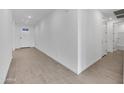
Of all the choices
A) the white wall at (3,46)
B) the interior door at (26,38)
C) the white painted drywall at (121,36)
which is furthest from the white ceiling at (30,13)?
the white painted drywall at (121,36)

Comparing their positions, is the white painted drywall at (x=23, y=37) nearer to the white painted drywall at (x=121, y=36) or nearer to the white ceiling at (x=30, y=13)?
the white ceiling at (x=30, y=13)

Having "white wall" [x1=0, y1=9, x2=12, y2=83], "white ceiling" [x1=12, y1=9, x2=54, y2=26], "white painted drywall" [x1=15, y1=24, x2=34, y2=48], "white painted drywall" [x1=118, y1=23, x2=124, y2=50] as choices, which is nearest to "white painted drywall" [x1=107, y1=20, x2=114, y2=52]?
"white painted drywall" [x1=118, y1=23, x2=124, y2=50]

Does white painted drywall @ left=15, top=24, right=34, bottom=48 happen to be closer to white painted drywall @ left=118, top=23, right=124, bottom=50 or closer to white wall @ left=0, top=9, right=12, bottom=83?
white wall @ left=0, top=9, right=12, bottom=83

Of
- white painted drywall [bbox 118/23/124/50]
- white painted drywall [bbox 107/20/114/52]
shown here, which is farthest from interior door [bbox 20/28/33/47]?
white painted drywall [bbox 118/23/124/50]

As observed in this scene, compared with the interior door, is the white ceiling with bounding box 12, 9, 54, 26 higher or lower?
higher

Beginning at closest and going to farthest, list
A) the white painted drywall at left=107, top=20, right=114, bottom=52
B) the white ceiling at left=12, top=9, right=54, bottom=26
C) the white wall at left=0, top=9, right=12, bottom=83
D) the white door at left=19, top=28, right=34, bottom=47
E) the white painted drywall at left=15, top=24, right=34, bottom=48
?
1. the white wall at left=0, top=9, right=12, bottom=83
2. the white ceiling at left=12, top=9, right=54, bottom=26
3. the white painted drywall at left=107, top=20, right=114, bottom=52
4. the white painted drywall at left=15, top=24, right=34, bottom=48
5. the white door at left=19, top=28, right=34, bottom=47

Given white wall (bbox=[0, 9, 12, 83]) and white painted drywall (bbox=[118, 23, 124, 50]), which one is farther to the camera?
white painted drywall (bbox=[118, 23, 124, 50])

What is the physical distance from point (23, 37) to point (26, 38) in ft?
1.20

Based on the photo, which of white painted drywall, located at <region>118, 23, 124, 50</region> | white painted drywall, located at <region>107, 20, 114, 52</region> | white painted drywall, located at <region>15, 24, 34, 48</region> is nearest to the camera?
white painted drywall, located at <region>107, 20, 114, 52</region>

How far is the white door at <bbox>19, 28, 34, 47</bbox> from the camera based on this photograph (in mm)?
10916
